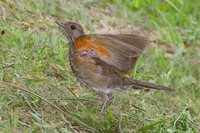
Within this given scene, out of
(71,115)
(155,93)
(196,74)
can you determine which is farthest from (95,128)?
(196,74)

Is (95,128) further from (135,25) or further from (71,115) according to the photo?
(135,25)

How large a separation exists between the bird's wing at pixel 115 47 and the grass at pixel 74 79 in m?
0.56

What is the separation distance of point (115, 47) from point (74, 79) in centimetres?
134

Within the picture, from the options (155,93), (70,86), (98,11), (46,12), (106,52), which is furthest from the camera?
(98,11)

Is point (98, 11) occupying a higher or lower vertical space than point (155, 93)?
higher

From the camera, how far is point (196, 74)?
1047 cm

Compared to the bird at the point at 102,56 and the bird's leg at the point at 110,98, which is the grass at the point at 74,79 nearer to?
the bird's leg at the point at 110,98

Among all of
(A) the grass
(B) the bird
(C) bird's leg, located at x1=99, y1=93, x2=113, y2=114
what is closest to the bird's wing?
(B) the bird

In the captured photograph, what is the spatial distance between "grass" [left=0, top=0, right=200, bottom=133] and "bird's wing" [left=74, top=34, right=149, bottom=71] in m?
0.56

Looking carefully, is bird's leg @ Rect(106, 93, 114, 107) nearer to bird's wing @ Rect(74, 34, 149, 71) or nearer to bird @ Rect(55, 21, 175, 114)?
bird @ Rect(55, 21, 175, 114)

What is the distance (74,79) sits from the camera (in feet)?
28.3

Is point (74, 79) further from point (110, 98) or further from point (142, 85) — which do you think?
point (142, 85)

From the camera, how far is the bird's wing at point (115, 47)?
7367mm

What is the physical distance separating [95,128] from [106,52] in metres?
0.71
